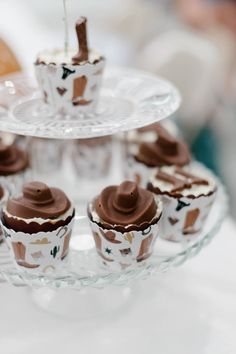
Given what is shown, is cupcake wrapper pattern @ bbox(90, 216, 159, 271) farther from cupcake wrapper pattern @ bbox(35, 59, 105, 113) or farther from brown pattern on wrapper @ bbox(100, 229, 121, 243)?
cupcake wrapper pattern @ bbox(35, 59, 105, 113)

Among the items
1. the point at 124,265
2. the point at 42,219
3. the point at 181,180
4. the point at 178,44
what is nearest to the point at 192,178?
the point at 181,180

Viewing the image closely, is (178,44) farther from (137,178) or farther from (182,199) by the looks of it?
(182,199)

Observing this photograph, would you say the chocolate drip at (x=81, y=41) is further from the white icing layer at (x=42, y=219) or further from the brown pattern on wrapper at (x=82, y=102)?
the white icing layer at (x=42, y=219)

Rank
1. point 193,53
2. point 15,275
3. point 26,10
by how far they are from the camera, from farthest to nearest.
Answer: point 26,10
point 193,53
point 15,275

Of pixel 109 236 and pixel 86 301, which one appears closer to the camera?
pixel 109 236

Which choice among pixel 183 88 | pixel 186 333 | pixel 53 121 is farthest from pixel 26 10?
pixel 186 333

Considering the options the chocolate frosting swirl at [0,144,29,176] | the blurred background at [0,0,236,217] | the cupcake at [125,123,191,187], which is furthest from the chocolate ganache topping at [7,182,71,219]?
the blurred background at [0,0,236,217]

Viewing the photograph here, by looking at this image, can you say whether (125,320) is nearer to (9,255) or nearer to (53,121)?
(9,255)
